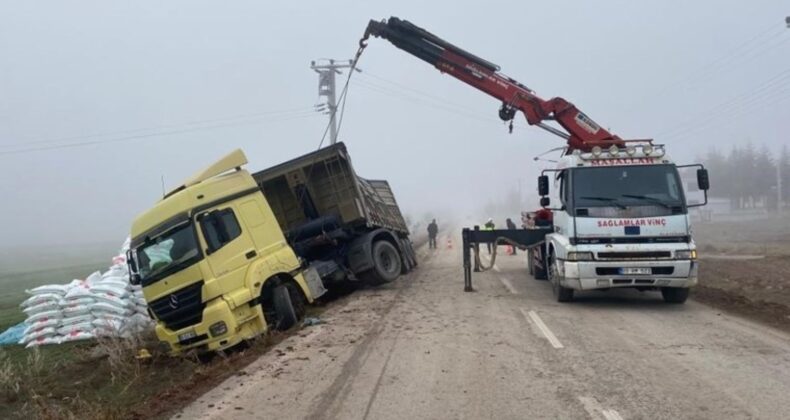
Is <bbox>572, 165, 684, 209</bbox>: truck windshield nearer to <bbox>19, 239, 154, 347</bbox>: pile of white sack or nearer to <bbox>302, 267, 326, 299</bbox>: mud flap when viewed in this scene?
<bbox>302, 267, 326, 299</bbox>: mud flap

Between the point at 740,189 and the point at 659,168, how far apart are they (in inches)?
3419

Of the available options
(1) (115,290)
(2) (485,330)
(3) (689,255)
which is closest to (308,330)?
(2) (485,330)

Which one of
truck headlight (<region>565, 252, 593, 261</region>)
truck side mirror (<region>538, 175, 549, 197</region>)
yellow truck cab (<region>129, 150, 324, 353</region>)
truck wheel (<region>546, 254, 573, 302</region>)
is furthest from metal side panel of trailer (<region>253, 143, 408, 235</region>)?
truck headlight (<region>565, 252, 593, 261</region>)

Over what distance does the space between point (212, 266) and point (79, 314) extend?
4.59 metres

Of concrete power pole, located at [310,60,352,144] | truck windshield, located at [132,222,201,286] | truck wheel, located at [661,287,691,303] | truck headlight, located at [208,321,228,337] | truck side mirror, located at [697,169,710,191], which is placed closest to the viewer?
truck headlight, located at [208,321,228,337]

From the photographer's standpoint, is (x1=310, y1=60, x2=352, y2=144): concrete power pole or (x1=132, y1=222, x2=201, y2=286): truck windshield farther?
(x1=310, y1=60, x2=352, y2=144): concrete power pole

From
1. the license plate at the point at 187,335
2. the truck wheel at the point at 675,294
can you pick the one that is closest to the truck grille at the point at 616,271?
the truck wheel at the point at 675,294

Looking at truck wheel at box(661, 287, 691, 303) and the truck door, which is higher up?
the truck door

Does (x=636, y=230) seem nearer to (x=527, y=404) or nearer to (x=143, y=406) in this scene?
(x=527, y=404)

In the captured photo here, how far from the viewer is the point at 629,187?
36.9 feet

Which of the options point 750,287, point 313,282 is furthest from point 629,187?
point 313,282

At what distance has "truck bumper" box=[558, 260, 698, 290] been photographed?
10.6 metres

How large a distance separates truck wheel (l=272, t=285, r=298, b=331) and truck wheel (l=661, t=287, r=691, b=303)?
682 cm

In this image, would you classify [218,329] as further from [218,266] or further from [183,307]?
[218,266]
